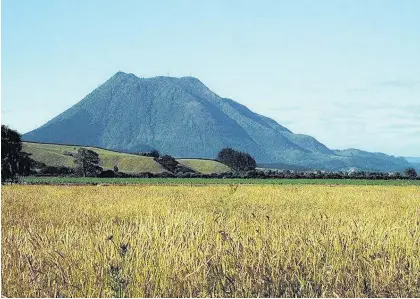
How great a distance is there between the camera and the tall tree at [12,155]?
8650 cm

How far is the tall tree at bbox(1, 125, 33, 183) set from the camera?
86.5 metres

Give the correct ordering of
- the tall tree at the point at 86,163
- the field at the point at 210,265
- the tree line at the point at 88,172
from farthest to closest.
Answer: the tall tree at the point at 86,163
the tree line at the point at 88,172
the field at the point at 210,265

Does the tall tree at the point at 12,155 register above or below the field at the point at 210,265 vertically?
above

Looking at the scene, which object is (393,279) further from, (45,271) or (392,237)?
(45,271)

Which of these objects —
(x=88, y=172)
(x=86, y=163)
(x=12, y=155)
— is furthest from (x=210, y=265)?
(x=86, y=163)

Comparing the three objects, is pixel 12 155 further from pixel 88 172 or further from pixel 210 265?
pixel 210 265

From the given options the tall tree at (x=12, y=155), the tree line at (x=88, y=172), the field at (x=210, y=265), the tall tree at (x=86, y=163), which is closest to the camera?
the field at (x=210, y=265)

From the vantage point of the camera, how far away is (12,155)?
92.2 meters

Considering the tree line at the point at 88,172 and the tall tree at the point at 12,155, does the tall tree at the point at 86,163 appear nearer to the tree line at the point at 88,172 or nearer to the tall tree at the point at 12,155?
the tree line at the point at 88,172

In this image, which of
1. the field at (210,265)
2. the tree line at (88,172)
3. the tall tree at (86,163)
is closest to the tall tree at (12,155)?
the tree line at (88,172)

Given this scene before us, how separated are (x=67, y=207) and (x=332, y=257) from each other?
11312mm

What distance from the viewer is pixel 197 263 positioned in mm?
8836

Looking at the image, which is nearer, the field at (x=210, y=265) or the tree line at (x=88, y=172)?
the field at (x=210, y=265)

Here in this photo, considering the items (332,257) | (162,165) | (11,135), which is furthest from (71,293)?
(162,165)
